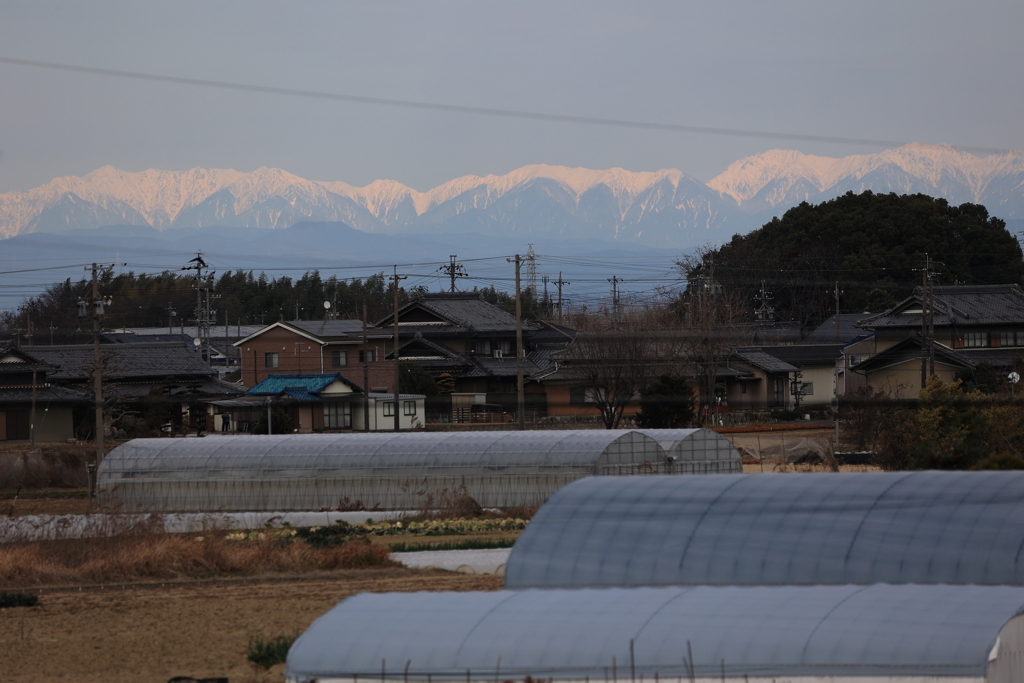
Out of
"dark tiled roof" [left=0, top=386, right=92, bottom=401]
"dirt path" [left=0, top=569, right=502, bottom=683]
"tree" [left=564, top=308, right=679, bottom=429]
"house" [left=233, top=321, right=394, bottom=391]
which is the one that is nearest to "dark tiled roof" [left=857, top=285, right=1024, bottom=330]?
"tree" [left=564, top=308, right=679, bottom=429]

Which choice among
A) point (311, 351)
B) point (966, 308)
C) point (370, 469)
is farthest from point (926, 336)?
point (311, 351)

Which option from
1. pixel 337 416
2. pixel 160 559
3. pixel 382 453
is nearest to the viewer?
pixel 160 559

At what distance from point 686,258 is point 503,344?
26639mm

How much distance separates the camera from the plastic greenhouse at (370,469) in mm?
22984

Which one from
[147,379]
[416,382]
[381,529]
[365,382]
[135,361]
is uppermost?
[135,361]

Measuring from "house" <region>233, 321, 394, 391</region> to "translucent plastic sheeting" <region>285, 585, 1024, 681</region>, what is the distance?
4428 centimetres

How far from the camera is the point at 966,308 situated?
152ft

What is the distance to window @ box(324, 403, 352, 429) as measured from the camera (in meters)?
44.4

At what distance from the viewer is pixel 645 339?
144ft

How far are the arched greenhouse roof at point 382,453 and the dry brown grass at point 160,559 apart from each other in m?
6.28

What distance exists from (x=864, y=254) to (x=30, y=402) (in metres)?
51.3

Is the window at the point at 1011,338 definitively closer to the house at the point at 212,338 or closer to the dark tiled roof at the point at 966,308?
the dark tiled roof at the point at 966,308

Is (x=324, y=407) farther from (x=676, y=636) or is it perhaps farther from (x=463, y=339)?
(x=676, y=636)

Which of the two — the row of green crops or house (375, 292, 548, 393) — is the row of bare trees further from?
the row of green crops
